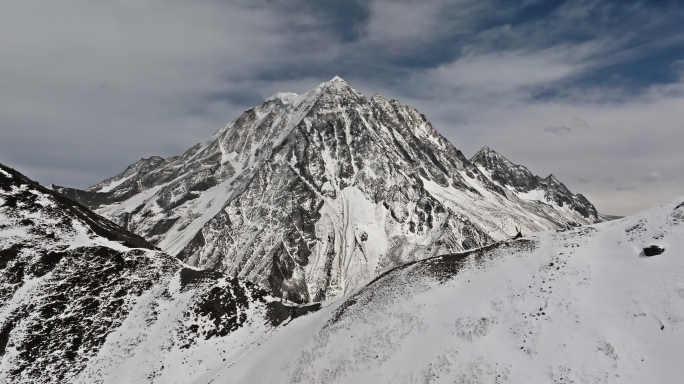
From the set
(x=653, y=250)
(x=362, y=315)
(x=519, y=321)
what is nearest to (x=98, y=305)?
(x=362, y=315)

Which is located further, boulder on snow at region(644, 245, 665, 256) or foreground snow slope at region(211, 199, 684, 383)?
boulder on snow at region(644, 245, 665, 256)

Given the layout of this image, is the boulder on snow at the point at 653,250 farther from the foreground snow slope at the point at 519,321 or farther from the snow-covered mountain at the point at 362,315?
the foreground snow slope at the point at 519,321

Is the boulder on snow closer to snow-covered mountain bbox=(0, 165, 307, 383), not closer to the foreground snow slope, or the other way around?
the foreground snow slope

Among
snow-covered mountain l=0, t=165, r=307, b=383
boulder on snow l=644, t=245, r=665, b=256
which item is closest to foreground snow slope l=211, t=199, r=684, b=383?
boulder on snow l=644, t=245, r=665, b=256

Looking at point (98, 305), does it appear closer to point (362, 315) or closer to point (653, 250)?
point (362, 315)

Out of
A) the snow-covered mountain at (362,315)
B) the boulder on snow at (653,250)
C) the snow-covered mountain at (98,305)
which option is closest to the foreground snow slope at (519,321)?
the snow-covered mountain at (362,315)

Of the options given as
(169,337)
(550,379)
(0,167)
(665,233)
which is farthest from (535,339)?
(0,167)

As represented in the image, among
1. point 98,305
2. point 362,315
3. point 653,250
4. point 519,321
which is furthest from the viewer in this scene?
point 98,305
